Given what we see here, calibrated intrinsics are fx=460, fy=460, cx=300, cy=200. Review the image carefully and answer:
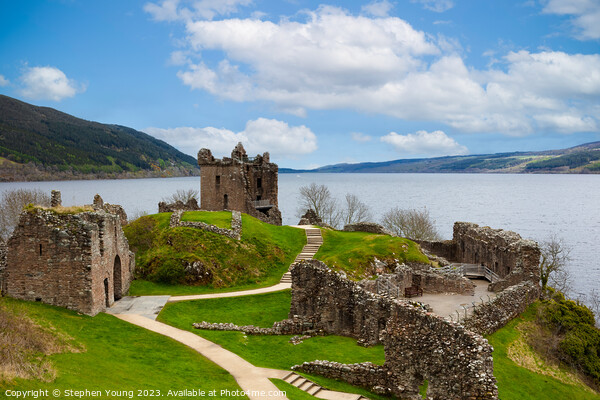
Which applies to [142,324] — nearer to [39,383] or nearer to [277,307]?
[277,307]

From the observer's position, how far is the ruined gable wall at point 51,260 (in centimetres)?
2531

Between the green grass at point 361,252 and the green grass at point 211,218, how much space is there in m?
9.77

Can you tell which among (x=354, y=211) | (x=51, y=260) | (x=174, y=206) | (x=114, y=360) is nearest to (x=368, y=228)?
(x=174, y=206)

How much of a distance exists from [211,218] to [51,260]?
22292 millimetres

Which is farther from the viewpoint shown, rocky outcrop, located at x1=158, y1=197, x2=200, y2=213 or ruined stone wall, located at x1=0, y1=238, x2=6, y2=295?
rocky outcrop, located at x1=158, y1=197, x2=200, y2=213

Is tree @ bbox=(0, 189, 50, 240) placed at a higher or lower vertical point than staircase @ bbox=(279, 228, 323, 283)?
higher

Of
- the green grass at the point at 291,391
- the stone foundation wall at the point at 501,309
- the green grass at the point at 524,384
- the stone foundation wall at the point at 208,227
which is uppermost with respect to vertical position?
the stone foundation wall at the point at 208,227

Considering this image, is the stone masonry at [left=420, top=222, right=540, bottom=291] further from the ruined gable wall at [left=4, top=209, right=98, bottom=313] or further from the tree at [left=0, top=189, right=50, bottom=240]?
the tree at [left=0, top=189, right=50, bottom=240]

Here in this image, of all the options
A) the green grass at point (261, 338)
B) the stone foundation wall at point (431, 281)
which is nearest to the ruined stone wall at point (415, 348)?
the green grass at point (261, 338)

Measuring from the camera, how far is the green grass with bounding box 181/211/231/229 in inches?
1799

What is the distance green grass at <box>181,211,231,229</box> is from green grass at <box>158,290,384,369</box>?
12.7 metres

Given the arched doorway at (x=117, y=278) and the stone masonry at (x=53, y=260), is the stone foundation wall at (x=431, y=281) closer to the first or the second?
the arched doorway at (x=117, y=278)

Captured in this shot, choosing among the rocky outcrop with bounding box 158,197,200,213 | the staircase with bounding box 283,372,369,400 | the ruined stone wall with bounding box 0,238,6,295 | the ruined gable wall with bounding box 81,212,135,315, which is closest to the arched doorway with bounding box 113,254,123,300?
the ruined gable wall with bounding box 81,212,135,315

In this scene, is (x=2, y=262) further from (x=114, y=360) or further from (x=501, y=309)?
(x=501, y=309)
